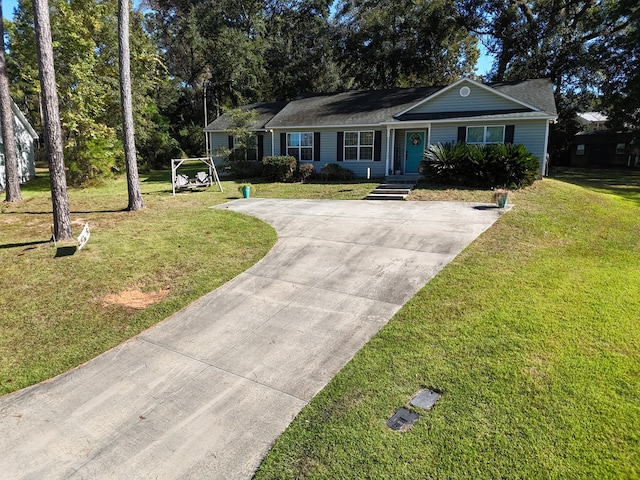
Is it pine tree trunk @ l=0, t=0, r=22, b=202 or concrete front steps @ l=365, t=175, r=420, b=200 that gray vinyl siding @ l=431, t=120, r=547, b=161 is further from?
pine tree trunk @ l=0, t=0, r=22, b=202

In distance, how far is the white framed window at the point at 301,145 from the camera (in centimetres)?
2000

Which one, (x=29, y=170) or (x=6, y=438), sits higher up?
(x=29, y=170)

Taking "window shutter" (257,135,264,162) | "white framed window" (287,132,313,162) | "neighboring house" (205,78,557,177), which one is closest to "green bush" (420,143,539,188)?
"neighboring house" (205,78,557,177)

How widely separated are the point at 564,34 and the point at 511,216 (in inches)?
890

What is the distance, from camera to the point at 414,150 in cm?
1828

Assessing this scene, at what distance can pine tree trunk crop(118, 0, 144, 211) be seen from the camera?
1159 centimetres

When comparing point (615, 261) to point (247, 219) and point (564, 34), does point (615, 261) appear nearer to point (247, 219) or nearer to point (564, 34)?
point (247, 219)

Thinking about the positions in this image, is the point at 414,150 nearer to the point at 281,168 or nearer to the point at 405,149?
the point at 405,149

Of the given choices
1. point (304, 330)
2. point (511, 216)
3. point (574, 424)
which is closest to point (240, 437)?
point (304, 330)

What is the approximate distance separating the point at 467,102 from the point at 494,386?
51.2 feet

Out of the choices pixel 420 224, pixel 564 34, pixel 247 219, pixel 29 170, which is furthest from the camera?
pixel 564 34

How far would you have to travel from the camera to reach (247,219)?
1098cm

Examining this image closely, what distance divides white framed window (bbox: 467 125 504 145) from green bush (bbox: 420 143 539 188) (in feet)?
7.14

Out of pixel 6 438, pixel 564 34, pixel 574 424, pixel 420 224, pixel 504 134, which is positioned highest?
pixel 564 34
